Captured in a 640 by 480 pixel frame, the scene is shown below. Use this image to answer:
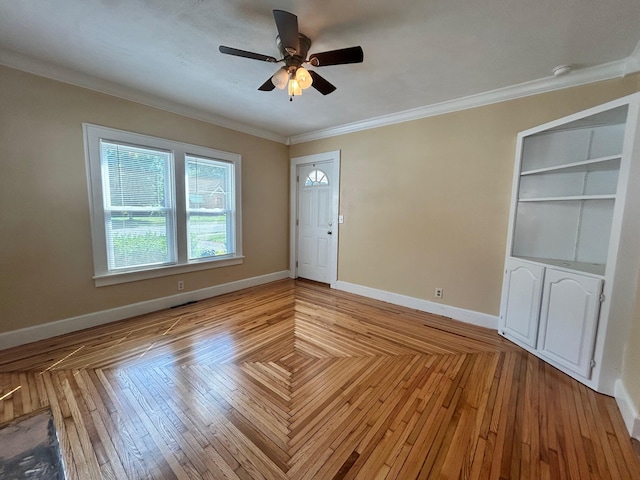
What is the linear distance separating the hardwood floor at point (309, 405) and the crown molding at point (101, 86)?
8.41 ft

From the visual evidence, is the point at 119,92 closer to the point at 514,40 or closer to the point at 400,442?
the point at 514,40

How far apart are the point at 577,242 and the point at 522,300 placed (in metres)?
0.75

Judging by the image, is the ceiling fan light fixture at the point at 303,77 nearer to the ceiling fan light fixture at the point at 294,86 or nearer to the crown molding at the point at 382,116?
the ceiling fan light fixture at the point at 294,86

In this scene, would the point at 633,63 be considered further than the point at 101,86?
No

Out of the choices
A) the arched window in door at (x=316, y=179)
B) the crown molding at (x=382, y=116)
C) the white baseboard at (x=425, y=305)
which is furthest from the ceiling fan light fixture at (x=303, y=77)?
the white baseboard at (x=425, y=305)

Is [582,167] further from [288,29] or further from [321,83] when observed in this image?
[288,29]

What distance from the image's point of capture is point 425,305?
343cm

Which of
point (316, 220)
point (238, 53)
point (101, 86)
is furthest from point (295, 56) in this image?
point (316, 220)

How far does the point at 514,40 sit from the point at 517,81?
0.78m

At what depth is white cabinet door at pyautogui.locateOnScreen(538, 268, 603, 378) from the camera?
1959 mm

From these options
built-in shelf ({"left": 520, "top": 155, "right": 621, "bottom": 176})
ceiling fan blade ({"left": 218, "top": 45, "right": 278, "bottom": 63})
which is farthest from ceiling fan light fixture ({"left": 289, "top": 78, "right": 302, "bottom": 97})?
built-in shelf ({"left": 520, "top": 155, "right": 621, "bottom": 176})

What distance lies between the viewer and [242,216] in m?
4.19

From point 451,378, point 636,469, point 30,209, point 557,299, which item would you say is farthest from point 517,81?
point 30,209

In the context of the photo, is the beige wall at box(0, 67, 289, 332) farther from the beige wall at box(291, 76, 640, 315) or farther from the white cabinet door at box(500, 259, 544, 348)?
the white cabinet door at box(500, 259, 544, 348)
